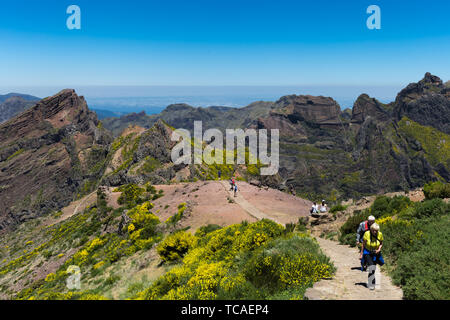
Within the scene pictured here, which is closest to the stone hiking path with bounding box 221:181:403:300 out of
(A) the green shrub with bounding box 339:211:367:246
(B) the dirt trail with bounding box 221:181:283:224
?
(A) the green shrub with bounding box 339:211:367:246

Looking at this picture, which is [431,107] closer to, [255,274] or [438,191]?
[438,191]

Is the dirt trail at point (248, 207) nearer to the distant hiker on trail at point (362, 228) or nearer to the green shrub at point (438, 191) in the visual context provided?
the green shrub at point (438, 191)

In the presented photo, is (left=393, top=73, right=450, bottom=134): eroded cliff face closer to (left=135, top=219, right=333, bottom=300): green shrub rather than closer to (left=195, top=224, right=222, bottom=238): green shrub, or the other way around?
(left=195, top=224, right=222, bottom=238): green shrub

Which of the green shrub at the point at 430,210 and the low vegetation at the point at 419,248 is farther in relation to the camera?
the green shrub at the point at 430,210

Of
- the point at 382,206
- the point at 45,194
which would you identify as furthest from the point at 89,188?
the point at 382,206

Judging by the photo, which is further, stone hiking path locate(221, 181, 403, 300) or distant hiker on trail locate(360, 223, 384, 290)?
distant hiker on trail locate(360, 223, 384, 290)

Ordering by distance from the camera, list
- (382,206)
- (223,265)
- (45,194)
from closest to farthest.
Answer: (223,265)
(382,206)
(45,194)

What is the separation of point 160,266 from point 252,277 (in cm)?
825

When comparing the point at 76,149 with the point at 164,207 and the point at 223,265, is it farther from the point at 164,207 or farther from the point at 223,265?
the point at 223,265

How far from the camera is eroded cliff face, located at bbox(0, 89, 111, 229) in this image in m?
95.9

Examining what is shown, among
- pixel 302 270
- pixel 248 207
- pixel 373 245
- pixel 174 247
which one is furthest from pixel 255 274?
pixel 248 207

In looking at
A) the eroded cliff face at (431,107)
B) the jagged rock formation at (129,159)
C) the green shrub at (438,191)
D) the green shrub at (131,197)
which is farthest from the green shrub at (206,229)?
the eroded cliff face at (431,107)

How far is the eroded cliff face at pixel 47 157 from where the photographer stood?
9594 centimetres

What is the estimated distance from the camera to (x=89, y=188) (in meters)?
91.6
